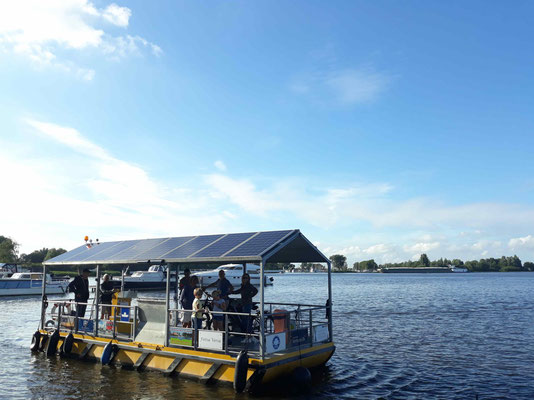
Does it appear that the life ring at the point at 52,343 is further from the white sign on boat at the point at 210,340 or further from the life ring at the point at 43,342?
the white sign on boat at the point at 210,340

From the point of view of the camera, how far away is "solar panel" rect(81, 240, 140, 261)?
52.1ft

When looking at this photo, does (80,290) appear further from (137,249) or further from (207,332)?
(207,332)

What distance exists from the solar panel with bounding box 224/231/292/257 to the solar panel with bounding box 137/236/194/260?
116 inches

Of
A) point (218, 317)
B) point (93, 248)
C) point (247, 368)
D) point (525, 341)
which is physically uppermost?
point (93, 248)

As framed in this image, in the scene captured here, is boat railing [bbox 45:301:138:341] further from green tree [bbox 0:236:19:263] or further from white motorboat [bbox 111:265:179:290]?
green tree [bbox 0:236:19:263]

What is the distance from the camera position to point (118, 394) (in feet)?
39.8

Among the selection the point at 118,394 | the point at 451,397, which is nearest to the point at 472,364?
the point at 451,397

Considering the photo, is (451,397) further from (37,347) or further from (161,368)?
(37,347)

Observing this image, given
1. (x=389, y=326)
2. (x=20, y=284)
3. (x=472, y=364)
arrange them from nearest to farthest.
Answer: (x=472, y=364), (x=389, y=326), (x=20, y=284)

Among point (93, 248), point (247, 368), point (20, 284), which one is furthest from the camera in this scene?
point (20, 284)

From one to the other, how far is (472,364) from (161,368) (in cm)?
1224

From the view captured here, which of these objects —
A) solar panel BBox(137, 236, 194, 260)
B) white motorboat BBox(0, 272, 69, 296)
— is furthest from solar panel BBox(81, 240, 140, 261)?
white motorboat BBox(0, 272, 69, 296)

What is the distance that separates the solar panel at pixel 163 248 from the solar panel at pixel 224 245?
1.67 metres

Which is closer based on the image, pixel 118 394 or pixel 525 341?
pixel 118 394
